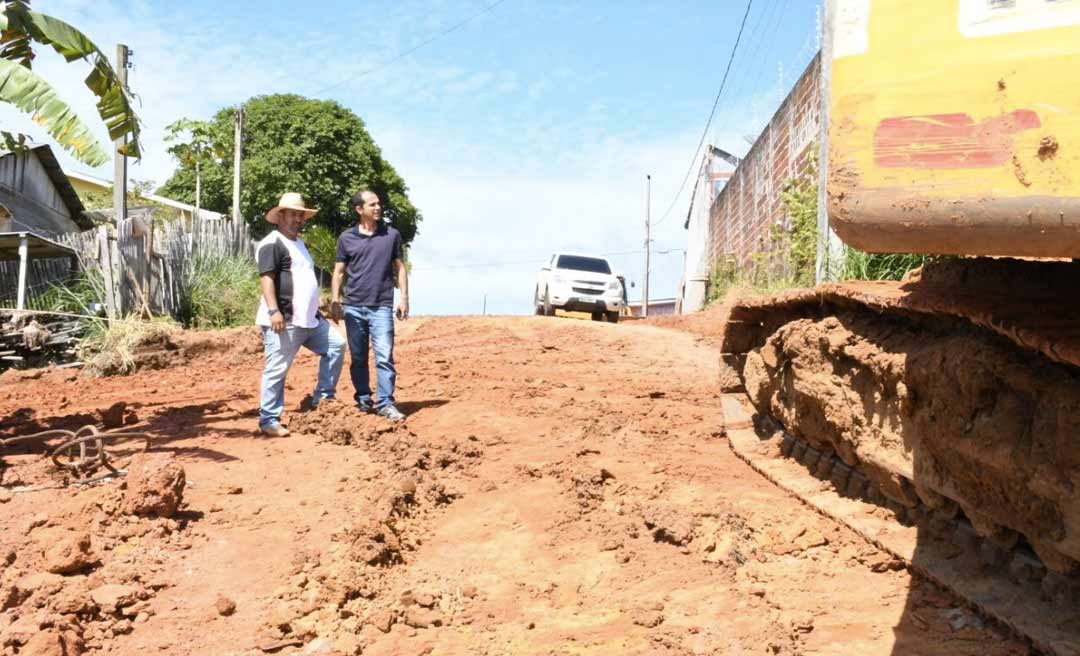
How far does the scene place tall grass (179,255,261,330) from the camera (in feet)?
52.9

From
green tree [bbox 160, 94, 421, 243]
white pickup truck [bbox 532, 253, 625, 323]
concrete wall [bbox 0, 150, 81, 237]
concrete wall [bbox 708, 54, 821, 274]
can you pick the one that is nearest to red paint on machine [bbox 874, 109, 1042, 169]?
concrete wall [bbox 708, 54, 821, 274]

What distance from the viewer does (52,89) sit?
718 cm

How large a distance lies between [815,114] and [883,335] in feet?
28.6

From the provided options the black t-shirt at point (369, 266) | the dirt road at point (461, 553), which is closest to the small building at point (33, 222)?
the black t-shirt at point (369, 266)

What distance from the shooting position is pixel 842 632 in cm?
379

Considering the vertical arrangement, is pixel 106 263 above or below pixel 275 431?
above

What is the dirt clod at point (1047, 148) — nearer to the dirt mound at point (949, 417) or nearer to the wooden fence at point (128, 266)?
the dirt mound at point (949, 417)

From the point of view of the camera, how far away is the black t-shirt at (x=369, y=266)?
738 centimetres

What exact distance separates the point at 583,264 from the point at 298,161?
1807 cm

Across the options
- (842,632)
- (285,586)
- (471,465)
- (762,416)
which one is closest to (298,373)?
(471,465)

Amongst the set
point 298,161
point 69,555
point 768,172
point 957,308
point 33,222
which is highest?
point 298,161

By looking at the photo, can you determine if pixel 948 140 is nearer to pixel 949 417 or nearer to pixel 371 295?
pixel 949 417

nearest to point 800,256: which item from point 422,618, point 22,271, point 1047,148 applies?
point 422,618

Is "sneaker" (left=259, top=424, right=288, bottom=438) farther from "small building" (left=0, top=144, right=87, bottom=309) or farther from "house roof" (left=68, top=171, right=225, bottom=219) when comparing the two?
"house roof" (left=68, top=171, right=225, bottom=219)
